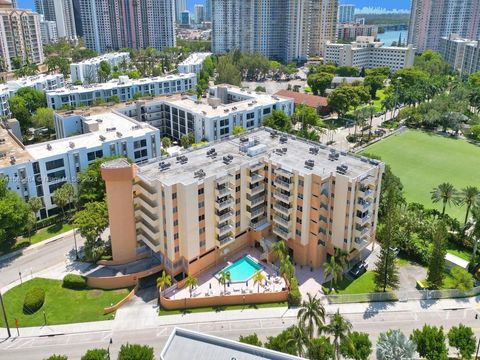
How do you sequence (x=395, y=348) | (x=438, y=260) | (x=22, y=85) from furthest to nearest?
(x=22, y=85) < (x=438, y=260) < (x=395, y=348)

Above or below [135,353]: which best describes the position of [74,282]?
below

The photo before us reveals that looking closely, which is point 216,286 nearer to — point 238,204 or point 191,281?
point 191,281

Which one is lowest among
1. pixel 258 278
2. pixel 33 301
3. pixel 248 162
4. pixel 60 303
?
pixel 60 303

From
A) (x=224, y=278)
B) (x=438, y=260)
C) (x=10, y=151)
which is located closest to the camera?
(x=438, y=260)

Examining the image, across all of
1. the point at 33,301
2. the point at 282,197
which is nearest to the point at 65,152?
the point at 33,301

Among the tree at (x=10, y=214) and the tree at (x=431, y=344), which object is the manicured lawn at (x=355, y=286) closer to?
the tree at (x=431, y=344)

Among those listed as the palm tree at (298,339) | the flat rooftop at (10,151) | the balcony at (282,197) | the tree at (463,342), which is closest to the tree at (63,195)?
the flat rooftop at (10,151)

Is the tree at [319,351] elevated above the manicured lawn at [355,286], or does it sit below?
above
